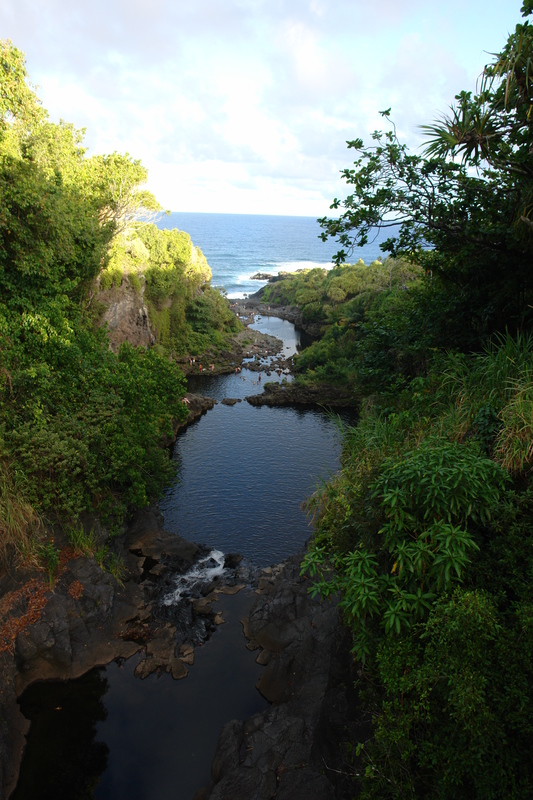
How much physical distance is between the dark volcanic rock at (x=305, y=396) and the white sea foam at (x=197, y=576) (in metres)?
22.0

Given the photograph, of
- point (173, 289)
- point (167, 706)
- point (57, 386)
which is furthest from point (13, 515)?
point (173, 289)

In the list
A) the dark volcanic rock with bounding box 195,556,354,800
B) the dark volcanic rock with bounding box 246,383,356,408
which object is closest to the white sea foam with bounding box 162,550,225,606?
the dark volcanic rock with bounding box 195,556,354,800

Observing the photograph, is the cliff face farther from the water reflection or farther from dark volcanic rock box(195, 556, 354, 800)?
the water reflection

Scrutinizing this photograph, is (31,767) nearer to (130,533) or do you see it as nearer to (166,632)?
(166,632)

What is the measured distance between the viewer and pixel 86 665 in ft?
56.6

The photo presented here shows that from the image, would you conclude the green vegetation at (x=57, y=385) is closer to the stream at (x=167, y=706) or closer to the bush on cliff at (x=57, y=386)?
the bush on cliff at (x=57, y=386)

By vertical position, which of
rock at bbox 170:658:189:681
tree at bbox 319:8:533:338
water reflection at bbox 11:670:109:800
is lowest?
water reflection at bbox 11:670:109:800

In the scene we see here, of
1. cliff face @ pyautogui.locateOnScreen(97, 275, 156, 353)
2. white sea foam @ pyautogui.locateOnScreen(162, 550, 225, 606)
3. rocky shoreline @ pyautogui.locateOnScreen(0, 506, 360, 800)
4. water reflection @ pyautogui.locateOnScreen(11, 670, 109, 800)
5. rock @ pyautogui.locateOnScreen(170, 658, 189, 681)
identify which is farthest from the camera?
cliff face @ pyautogui.locateOnScreen(97, 275, 156, 353)

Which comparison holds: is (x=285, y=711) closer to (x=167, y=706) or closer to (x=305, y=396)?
(x=167, y=706)

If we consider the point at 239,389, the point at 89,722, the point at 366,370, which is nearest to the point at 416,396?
the point at 366,370

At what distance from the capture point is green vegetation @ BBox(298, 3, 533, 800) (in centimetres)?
656

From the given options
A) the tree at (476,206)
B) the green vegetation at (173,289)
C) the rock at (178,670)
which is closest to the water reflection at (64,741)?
the rock at (178,670)

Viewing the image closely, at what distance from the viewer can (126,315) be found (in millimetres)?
43031

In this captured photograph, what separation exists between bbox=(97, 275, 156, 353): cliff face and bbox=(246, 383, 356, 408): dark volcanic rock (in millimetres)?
11835
